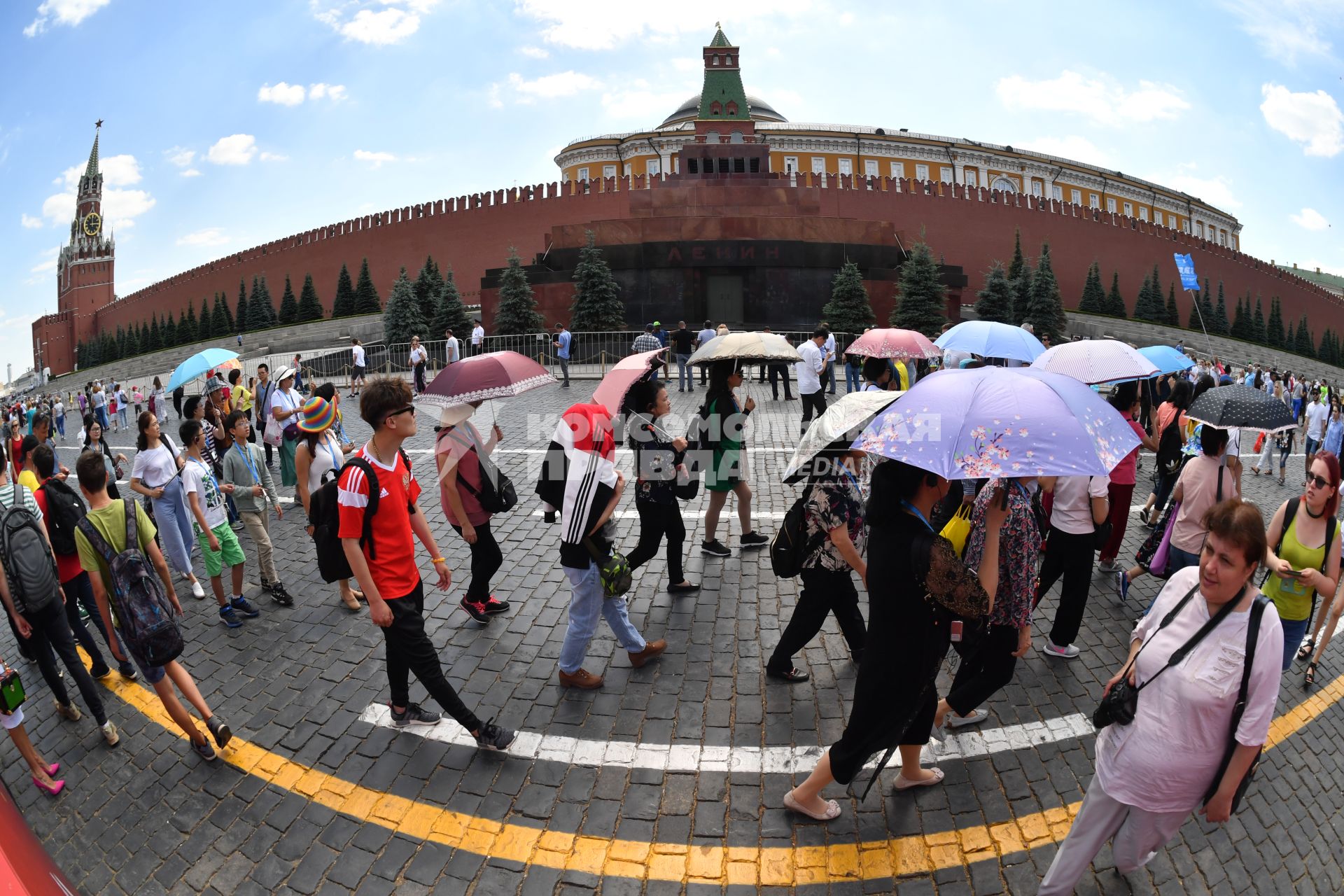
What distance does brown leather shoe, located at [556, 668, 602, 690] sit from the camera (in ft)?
13.4

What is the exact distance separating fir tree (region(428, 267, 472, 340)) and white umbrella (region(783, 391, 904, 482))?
24.0m

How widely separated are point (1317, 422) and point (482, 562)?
43.2 ft

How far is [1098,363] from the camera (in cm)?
506

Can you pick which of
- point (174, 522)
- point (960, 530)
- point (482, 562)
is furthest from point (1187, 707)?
point (174, 522)

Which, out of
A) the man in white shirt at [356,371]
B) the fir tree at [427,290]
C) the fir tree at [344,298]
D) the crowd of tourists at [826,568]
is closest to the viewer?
the crowd of tourists at [826,568]

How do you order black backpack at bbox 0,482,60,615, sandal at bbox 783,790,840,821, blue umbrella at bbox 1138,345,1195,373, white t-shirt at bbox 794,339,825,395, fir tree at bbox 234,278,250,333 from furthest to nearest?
fir tree at bbox 234,278,250,333 → white t-shirt at bbox 794,339,825,395 → blue umbrella at bbox 1138,345,1195,373 → black backpack at bbox 0,482,60,615 → sandal at bbox 783,790,840,821

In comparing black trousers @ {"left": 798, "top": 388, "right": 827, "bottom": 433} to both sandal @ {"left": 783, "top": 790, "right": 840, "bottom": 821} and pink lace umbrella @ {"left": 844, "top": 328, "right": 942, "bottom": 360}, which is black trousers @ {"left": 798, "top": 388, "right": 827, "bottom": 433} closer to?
pink lace umbrella @ {"left": 844, "top": 328, "right": 942, "bottom": 360}

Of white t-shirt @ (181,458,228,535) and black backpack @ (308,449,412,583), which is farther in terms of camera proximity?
white t-shirt @ (181,458,228,535)

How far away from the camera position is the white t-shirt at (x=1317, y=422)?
38.8ft

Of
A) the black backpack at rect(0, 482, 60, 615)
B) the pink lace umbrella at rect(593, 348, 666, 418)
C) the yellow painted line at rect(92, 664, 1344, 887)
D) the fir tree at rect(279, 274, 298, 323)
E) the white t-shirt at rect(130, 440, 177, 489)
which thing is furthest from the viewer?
the fir tree at rect(279, 274, 298, 323)

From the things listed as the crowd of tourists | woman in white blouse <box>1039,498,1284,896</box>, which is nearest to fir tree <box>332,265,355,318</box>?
the crowd of tourists

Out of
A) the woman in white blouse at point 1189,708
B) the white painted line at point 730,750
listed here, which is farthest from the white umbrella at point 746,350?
the woman in white blouse at point 1189,708

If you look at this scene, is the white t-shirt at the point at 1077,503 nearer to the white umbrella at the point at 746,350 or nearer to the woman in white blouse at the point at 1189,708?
the woman in white blouse at the point at 1189,708

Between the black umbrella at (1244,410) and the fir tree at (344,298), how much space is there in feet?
119
